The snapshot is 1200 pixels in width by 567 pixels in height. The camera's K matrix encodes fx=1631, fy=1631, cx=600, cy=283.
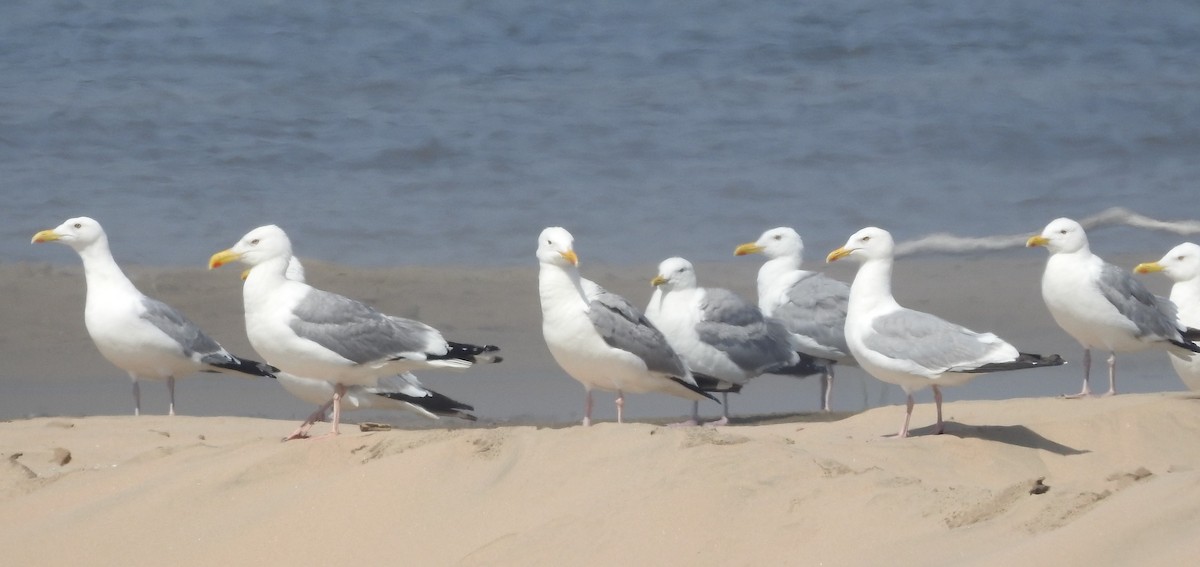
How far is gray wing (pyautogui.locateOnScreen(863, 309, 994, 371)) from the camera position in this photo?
25.2ft

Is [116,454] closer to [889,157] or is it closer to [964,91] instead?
[889,157]

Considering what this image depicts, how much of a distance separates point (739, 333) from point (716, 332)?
146 millimetres

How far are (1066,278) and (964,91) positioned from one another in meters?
13.0

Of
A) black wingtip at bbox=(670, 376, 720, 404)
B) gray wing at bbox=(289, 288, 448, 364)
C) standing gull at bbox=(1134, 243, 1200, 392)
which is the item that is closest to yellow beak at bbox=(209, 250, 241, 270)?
gray wing at bbox=(289, 288, 448, 364)

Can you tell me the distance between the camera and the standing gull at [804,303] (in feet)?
34.5

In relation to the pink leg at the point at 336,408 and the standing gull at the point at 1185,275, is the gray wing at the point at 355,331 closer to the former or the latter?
the pink leg at the point at 336,408

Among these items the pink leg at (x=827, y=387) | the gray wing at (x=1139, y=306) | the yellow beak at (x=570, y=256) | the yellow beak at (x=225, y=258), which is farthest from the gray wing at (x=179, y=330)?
the gray wing at (x=1139, y=306)

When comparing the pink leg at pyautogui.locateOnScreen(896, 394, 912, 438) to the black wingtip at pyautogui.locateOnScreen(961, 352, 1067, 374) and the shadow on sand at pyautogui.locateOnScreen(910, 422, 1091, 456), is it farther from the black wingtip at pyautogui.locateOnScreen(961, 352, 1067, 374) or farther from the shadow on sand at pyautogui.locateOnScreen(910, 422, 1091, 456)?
the black wingtip at pyautogui.locateOnScreen(961, 352, 1067, 374)

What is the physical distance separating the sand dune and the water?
7.76 m

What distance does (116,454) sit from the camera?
24.2 feet

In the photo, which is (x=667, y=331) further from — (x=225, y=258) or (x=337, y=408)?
(x=225, y=258)

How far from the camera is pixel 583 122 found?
1978cm

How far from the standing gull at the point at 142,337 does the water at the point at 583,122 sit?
12.7 ft

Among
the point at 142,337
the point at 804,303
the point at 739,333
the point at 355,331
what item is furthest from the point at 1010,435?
the point at 142,337
